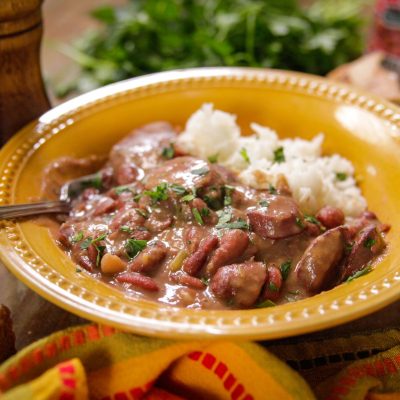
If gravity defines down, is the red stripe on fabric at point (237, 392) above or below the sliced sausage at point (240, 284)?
below

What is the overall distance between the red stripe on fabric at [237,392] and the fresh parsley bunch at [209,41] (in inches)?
126

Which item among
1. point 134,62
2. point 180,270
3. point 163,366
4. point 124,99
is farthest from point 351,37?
point 163,366

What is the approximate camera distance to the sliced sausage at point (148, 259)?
2.80 m

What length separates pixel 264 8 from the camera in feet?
18.0

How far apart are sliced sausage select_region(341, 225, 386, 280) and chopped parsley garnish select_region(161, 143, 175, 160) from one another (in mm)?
1264

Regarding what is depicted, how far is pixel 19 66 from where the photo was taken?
366 cm

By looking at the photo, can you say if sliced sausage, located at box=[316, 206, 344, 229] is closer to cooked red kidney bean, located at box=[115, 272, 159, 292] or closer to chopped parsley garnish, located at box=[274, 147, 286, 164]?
chopped parsley garnish, located at box=[274, 147, 286, 164]

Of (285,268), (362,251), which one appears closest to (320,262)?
(285,268)

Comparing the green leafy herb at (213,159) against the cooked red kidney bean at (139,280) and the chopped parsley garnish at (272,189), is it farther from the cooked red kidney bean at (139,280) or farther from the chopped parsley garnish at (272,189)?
the cooked red kidney bean at (139,280)

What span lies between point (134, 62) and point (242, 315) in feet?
11.5

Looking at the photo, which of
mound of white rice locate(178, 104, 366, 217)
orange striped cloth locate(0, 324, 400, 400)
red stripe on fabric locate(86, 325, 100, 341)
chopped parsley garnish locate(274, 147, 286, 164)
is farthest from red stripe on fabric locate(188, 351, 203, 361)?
chopped parsley garnish locate(274, 147, 286, 164)

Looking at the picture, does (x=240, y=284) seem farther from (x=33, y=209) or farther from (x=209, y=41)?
(x=209, y=41)

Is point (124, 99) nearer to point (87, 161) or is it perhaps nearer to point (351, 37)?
point (87, 161)

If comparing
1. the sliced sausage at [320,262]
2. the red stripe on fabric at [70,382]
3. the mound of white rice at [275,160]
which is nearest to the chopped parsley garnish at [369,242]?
the sliced sausage at [320,262]
